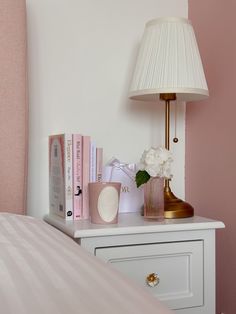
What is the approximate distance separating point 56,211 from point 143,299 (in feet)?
3.35

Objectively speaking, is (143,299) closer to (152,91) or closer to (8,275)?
(8,275)

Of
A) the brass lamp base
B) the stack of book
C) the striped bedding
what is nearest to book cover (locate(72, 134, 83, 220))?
the stack of book

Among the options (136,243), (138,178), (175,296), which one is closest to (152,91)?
(138,178)

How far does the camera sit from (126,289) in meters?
0.52

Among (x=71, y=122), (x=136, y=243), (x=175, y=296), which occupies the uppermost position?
(x=71, y=122)

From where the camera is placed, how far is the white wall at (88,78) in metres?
1.56

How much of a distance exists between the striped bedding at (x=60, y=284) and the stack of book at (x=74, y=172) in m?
0.63

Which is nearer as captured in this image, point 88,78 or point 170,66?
point 170,66

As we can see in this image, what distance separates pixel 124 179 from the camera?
5.16ft

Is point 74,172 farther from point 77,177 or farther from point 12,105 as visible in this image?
point 12,105

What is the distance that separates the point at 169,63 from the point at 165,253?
57 centimetres

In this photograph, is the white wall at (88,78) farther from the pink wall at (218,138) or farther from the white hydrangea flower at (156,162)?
the white hydrangea flower at (156,162)

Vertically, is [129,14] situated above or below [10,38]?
above

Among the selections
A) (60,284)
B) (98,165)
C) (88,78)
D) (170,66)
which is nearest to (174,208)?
(98,165)
